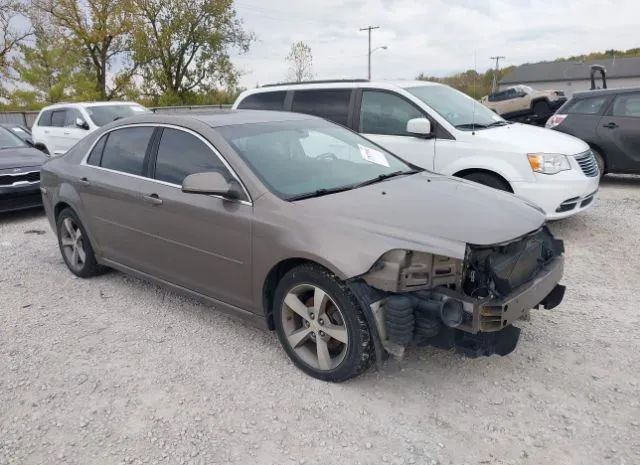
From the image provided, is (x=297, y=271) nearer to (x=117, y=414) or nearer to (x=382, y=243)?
(x=382, y=243)

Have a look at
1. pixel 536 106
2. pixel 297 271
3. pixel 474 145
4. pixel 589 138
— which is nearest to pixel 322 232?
pixel 297 271

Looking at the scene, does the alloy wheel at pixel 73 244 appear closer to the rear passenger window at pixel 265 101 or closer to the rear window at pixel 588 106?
the rear passenger window at pixel 265 101

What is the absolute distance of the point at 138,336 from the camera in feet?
12.6

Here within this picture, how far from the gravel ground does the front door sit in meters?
2.48

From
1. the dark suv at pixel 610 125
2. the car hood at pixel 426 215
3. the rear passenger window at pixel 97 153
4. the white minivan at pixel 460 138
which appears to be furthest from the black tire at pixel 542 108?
the rear passenger window at pixel 97 153

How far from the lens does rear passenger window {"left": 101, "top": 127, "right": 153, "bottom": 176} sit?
4.17m

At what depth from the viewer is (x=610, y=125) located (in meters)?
8.34

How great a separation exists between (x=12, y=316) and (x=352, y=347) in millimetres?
3037

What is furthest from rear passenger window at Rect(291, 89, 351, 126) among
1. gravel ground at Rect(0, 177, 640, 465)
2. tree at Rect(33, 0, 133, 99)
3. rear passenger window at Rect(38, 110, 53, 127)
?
tree at Rect(33, 0, 133, 99)

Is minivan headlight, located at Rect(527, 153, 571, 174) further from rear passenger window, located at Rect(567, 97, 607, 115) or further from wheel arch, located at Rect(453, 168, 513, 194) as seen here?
rear passenger window, located at Rect(567, 97, 607, 115)

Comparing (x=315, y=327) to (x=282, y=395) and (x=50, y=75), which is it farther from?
(x=50, y=75)

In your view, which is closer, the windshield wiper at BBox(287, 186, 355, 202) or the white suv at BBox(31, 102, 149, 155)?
the windshield wiper at BBox(287, 186, 355, 202)

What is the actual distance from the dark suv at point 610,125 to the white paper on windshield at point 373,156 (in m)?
5.91

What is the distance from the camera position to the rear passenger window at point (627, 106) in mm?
8227
